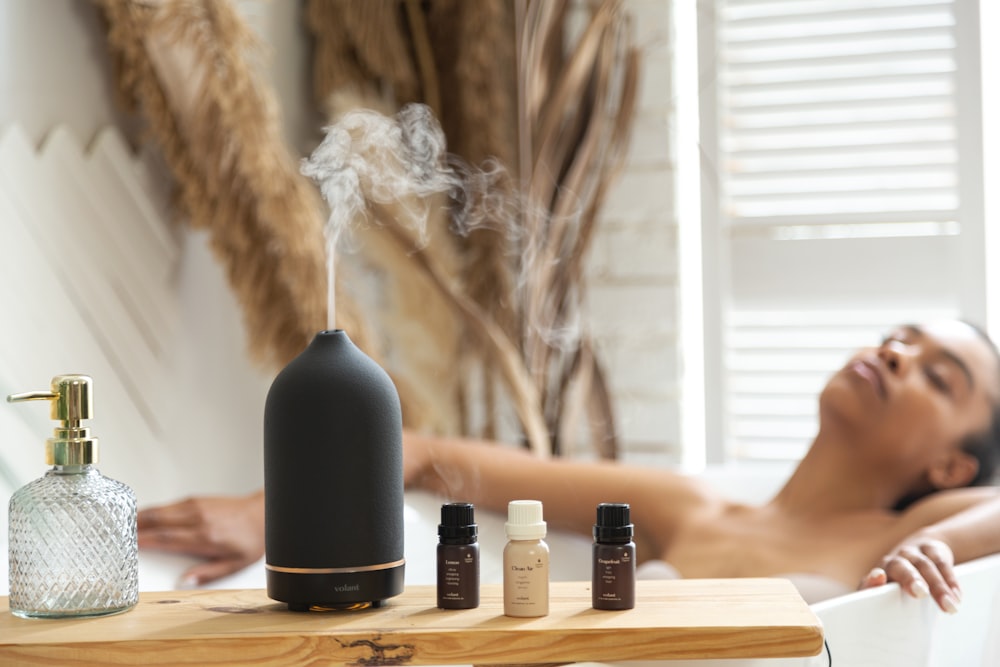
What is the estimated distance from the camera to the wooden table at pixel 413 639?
2.82 feet

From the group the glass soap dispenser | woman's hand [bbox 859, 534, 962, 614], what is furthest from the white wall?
woman's hand [bbox 859, 534, 962, 614]

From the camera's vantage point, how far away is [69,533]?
93cm

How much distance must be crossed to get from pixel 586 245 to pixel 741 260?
398mm

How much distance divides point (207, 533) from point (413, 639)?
824 millimetres

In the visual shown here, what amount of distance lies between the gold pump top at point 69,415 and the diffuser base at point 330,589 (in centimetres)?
20

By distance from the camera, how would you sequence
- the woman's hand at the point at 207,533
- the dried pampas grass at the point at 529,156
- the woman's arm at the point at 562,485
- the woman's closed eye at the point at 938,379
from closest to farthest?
the woman's hand at the point at 207,533, the woman's closed eye at the point at 938,379, the woman's arm at the point at 562,485, the dried pampas grass at the point at 529,156

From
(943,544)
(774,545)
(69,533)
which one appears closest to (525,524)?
(69,533)

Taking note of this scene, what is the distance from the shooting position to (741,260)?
2.49 metres

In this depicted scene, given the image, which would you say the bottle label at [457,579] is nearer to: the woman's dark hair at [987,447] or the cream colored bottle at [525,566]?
the cream colored bottle at [525,566]

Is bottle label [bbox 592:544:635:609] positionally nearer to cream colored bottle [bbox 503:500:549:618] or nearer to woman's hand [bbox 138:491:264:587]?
cream colored bottle [bbox 503:500:549:618]

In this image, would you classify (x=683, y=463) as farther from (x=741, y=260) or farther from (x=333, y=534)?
(x=333, y=534)

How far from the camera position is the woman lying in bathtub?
1609mm

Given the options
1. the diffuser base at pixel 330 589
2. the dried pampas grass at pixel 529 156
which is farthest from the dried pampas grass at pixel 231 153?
the diffuser base at pixel 330 589

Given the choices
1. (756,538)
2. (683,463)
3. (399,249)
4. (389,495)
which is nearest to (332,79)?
(399,249)
